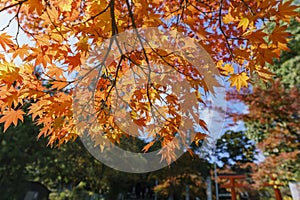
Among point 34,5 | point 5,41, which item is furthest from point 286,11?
point 5,41

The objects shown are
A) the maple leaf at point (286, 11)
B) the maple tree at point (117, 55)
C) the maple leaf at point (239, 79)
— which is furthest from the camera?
the maple leaf at point (239, 79)

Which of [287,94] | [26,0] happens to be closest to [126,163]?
[287,94]

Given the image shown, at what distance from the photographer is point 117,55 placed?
1.28m

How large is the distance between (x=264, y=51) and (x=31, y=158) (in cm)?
639

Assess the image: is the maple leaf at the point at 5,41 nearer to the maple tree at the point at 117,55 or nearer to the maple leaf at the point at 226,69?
the maple tree at the point at 117,55

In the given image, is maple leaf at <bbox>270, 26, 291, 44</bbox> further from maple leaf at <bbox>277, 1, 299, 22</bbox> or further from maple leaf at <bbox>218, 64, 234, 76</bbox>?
maple leaf at <bbox>218, 64, 234, 76</bbox>

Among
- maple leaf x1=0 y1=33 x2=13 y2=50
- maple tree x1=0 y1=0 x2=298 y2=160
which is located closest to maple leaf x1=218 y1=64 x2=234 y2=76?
maple tree x1=0 y1=0 x2=298 y2=160

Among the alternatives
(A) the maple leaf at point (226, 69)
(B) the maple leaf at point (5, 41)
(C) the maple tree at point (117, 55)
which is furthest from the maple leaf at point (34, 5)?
(A) the maple leaf at point (226, 69)

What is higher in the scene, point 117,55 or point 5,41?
point 117,55

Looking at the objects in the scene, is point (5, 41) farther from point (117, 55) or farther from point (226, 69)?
point (226, 69)

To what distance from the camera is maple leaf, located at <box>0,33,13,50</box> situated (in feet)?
3.56

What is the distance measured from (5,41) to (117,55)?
603 mm

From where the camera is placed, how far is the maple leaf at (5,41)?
108 cm

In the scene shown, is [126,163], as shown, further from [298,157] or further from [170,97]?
[170,97]
